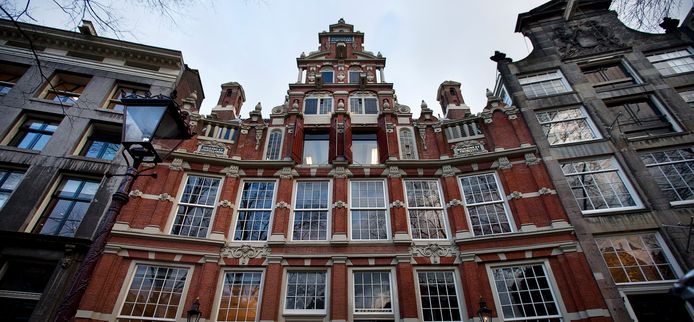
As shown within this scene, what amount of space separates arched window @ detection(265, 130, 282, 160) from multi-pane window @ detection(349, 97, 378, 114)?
4.05 metres

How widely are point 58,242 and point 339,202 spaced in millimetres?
9919

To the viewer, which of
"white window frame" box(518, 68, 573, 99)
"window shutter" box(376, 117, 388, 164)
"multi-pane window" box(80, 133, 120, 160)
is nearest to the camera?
"multi-pane window" box(80, 133, 120, 160)

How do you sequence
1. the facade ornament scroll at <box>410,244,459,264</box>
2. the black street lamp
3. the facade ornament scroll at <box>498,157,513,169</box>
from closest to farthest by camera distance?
the black street lamp → the facade ornament scroll at <box>410,244,459,264</box> → the facade ornament scroll at <box>498,157,513,169</box>

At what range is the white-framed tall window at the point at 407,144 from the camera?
15148 mm

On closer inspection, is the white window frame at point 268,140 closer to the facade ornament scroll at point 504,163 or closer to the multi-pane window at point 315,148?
the multi-pane window at point 315,148

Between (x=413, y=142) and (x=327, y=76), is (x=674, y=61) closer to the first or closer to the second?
(x=413, y=142)

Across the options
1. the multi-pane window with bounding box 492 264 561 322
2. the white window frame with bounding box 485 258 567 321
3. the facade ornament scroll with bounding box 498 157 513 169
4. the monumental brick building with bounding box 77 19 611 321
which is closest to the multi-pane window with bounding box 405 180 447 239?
the monumental brick building with bounding box 77 19 611 321

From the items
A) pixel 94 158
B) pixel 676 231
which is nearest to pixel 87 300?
pixel 94 158

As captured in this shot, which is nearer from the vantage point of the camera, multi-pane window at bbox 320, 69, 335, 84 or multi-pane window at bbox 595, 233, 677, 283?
multi-pane window at bbox 595, 233, 677, 283

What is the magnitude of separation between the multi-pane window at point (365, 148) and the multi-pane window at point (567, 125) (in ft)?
25.5

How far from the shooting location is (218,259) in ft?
39.9

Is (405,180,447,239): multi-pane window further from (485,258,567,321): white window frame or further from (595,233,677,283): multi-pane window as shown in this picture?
(595,233,677,283): multi-pane window

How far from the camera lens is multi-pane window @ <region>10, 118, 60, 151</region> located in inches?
556

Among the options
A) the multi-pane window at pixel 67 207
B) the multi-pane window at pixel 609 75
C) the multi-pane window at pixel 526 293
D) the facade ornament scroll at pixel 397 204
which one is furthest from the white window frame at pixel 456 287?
the multi-pane window at pixel 67 207
